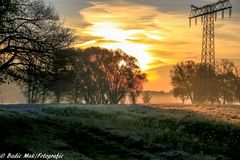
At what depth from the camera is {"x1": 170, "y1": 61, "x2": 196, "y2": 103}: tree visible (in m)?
124

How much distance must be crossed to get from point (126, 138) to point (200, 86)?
285 feet

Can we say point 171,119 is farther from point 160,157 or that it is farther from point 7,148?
point 7,148

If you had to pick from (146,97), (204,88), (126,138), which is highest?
(204,88)

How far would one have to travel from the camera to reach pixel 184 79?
A: 126 m

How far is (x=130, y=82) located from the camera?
A: 109188 millimetres

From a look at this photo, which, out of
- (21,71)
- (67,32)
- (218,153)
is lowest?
(218,153)

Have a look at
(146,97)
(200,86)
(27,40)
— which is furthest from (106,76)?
(27,40)

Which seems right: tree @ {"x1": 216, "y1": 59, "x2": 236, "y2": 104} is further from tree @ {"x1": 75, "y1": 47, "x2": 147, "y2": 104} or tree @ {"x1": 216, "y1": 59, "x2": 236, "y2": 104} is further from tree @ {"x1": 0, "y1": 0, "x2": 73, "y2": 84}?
tree @ {"x1": 0, "y1": 0, "x2": 73, "y2": 84}

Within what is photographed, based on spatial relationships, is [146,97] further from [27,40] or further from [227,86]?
[27,40]

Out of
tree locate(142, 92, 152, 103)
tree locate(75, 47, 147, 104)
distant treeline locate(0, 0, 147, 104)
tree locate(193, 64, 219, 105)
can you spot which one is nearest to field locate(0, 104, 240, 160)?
distant treeline locate(0, 0, 147, 104)

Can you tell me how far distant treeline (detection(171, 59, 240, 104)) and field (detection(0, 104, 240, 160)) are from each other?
79.3m

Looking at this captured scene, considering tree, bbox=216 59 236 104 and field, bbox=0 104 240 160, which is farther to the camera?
tree, bbox=216 59 236 104

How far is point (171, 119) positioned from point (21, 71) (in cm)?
1468

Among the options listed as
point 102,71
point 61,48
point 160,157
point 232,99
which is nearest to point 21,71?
point 61,48
